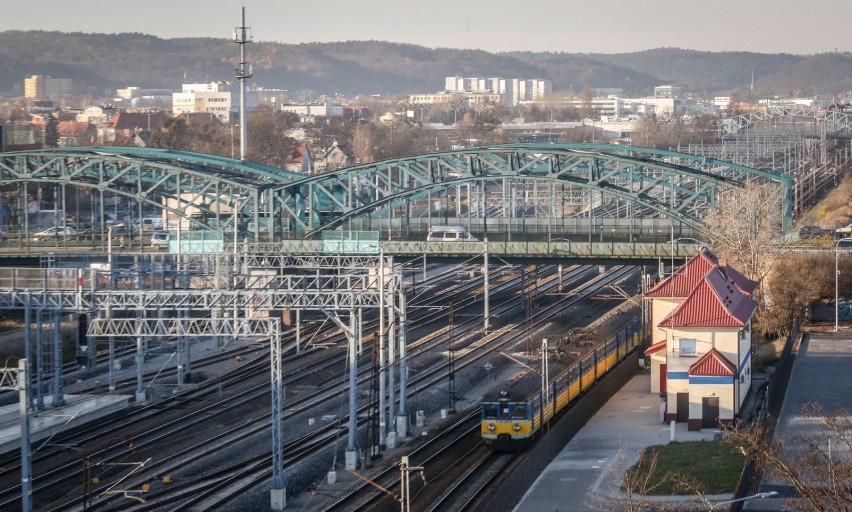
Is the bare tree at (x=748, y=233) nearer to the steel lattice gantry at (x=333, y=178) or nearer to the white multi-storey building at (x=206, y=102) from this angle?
the steel lattice gantry at (x=333, y=178)

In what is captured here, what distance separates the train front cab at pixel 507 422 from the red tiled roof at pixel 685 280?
8.40 metres

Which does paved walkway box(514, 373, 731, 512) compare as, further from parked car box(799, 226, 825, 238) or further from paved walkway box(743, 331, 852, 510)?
parked car box(799, 226, 825, 238)

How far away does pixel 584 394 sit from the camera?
32812 millimetres

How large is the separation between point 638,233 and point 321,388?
19192mm

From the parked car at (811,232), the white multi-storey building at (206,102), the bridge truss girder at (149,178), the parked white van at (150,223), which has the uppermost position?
the white multi-storey building at (206,102)

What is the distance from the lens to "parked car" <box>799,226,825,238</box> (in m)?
56.0

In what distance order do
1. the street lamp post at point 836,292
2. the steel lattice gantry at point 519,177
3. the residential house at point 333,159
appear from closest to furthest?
the street lamp post at point 836,292 → the steel lattice gantry at point 519,177 → the residential house at point 333,159

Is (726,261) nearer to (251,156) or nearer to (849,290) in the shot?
(849,290)

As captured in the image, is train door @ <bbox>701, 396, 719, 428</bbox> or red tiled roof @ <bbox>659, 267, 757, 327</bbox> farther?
red tiled roof @ <bbox>659, 267, 757, 327</bbox>

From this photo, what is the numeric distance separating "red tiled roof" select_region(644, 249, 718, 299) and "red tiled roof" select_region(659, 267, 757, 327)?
2438 mm

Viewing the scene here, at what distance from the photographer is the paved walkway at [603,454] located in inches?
961

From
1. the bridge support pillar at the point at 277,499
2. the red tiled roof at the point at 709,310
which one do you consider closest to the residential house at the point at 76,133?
the red tiled roof at the point at 709,310

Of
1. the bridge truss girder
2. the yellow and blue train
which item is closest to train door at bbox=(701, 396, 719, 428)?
the yellow and blue train

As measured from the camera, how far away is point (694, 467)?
84.5ft
